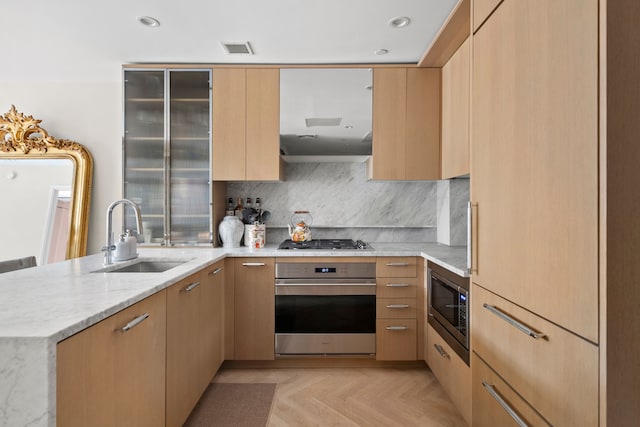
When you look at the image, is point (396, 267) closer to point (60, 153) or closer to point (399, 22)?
point (399, 22)

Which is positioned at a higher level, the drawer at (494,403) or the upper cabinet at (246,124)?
the upper cabinet at (246,124)

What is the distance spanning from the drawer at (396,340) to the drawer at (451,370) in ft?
0.41

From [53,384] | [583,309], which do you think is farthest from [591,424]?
[53,384]

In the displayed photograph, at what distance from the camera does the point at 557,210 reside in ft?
3.48

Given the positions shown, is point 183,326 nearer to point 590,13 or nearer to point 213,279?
point 213,279

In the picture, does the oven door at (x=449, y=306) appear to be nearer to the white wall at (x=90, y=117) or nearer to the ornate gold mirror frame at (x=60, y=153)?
the white wall at (x=90, y=117)

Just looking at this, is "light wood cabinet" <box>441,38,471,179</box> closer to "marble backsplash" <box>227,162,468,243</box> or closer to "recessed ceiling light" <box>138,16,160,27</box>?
"marble backsplash" <box>227,162,468,243</box>

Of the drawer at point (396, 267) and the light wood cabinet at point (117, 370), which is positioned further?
the drawer at point (396, 267)

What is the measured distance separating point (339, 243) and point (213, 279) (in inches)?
43.0

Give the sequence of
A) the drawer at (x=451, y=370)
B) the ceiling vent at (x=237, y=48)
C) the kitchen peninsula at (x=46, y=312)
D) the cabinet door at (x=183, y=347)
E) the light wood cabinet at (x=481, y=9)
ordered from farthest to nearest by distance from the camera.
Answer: the ceiling vent at (x=237, y=48) → the drawer at (x=451, y=370) → the cabinet door at (x=183, y=347) → the light wood cabinet at (x=481, y=9) → the kitchen peninsula at (x=46, y=312)

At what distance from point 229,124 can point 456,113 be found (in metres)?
1.73

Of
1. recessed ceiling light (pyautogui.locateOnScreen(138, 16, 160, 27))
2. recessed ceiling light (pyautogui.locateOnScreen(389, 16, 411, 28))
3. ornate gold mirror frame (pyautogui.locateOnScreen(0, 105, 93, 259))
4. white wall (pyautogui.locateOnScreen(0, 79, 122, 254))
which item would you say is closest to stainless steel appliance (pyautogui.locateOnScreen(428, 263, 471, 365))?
recessed ceiling light (pyautogui.locateOnScreen(389, 16, 411, 28))

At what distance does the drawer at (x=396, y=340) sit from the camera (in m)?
2.58

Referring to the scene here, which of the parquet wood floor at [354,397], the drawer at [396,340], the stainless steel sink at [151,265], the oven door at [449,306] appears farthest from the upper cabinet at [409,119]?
the stainless steel sink at [151,265]
